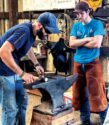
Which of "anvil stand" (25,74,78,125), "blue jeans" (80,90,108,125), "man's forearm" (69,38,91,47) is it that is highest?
"man's forearm" (69,38,91,47)

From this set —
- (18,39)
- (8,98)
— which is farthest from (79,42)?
(8,98)

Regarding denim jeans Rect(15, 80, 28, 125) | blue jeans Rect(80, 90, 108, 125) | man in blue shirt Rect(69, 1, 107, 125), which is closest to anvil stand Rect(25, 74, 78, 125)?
denim jeans Rect(15, 80, 28, 125)

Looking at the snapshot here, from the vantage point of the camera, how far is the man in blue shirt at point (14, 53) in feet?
8.08

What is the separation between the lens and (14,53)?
8.55ft

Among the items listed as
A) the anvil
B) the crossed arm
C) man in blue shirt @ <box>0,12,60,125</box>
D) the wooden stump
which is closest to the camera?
man in blue shirt @ <box>0,12,60,125</box>

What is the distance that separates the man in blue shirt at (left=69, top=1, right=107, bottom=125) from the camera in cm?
314

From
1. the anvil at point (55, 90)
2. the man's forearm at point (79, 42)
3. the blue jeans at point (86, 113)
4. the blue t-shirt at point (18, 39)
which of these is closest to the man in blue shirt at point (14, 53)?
the blue t-shirt at point (18, 39)

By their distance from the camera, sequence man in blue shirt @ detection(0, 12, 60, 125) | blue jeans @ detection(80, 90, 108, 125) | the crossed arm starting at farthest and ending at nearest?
blue jeans @ detection(80, 90, 108, 125), the crossed arm, man in blue shirt @ detection(0, 12, 60, 125)

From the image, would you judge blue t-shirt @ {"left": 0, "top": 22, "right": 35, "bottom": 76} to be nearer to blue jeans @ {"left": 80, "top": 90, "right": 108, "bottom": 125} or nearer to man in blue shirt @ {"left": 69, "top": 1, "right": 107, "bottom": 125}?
man in blue shirt @ {"left": 69, "top": 1, "right": 107, "bottom": 125}

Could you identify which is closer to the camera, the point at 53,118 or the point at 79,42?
the point at 53,118

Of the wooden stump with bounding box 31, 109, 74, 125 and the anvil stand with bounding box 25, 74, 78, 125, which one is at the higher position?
the anvil stand with bounding box 25, 74, 78, 125

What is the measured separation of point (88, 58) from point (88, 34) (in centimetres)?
27

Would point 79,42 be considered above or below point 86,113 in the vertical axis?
above

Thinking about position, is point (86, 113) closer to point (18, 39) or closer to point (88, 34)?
point (88, 34)
